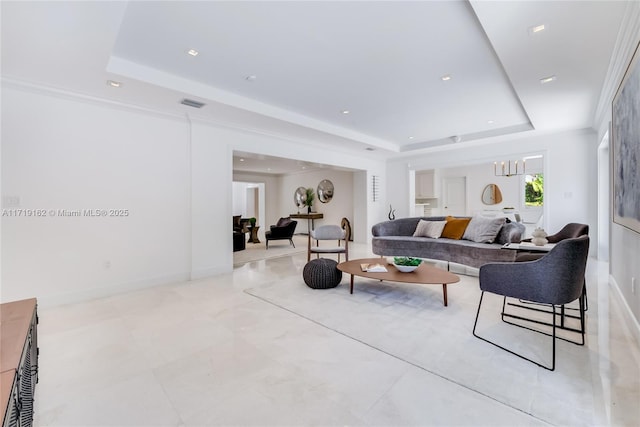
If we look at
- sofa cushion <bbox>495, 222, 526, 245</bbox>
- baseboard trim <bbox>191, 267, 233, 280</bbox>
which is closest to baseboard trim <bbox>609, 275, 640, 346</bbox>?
sofa cushion <bbox>495, 222, 526, 245</bbox>

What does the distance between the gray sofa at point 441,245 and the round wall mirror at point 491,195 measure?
450cm

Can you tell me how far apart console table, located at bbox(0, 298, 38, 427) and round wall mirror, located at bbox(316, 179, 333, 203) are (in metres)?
7.88

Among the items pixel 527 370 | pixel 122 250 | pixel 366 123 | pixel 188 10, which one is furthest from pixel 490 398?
pixel 366 123

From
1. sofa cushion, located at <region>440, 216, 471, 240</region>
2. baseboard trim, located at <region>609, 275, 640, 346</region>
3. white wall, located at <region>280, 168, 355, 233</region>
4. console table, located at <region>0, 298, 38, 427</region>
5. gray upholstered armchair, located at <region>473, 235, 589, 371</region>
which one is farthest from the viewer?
white wall, located at <region>280, 168, 355, 233</region>

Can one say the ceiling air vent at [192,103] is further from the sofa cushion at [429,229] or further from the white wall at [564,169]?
the white wall at [564,169]

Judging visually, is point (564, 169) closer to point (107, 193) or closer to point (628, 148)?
point (628, 148)

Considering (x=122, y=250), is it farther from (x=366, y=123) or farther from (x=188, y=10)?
(x=366, y=123)

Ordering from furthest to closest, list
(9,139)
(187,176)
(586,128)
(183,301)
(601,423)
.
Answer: (586,128) → (187,176) → (183,301) → (9,139) → (601,423)

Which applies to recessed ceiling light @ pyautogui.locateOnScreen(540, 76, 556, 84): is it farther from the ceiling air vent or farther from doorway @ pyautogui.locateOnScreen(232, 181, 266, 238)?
doorway @ pyautogui.locateOnScreen(232, 181, 266, 238)

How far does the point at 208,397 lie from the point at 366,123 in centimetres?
476

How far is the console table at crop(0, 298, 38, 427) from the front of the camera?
3.28 feet

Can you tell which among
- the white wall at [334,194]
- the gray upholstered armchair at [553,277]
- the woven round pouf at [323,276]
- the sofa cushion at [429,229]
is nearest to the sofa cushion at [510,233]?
the sofa cushion at [429,229]

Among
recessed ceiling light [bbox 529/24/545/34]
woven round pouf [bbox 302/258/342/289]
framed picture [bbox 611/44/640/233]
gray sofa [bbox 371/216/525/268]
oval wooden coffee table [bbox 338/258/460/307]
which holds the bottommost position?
woven round pouf [bbox 302/258/342/289]

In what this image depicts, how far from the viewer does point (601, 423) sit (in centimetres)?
145
